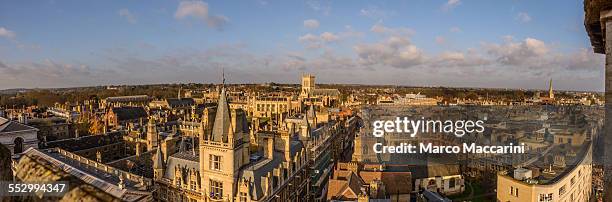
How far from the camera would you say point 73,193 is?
2.72m

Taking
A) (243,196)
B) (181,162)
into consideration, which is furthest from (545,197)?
(181,162)

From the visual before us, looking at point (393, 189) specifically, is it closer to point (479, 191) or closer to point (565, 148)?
point (479, 191)

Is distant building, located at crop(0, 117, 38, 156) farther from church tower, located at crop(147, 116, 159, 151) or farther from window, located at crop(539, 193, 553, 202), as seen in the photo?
window, located at crop(539, 193, 553, 202)

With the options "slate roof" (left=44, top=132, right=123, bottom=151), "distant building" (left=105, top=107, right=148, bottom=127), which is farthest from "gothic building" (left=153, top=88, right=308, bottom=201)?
"distant building" (left=105, top=107, right=148, bottom=127)

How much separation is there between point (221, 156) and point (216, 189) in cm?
181

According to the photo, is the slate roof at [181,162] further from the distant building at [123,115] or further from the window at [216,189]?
the distant building at [123,115]

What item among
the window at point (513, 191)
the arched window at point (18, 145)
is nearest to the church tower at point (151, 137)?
the arched window at point (18, 145)

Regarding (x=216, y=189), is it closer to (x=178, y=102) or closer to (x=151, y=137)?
(x=151, y=137)

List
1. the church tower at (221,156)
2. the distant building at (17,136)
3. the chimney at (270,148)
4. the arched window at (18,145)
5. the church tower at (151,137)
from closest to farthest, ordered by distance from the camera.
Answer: the church tower at (221,156), the chimney at (270,148), the distant building at (17,136), the arched window at (18,145), the church tower at (151,137)

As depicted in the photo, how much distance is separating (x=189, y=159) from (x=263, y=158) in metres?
4.39

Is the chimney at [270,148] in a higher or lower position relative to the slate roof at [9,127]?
lower

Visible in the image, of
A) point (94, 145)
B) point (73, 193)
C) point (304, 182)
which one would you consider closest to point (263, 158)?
point (304, 182)

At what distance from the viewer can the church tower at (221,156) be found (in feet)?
59.6

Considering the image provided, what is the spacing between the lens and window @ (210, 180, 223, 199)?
18562 mm
